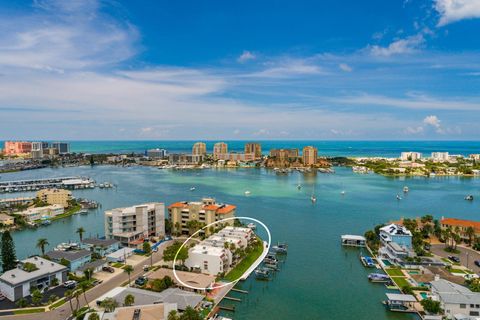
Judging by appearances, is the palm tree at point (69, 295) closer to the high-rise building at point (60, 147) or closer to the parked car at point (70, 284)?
the parked car at point (70, 284)

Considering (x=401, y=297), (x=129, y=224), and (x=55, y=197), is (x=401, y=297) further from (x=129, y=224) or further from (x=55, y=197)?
(x=55, y=197)

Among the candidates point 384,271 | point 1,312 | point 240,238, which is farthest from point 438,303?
point 1,312

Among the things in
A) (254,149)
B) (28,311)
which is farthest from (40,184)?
(254,149)

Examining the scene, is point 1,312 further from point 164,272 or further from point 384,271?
point 384,271

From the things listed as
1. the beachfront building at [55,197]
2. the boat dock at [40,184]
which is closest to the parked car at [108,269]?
the beachfront building at [55,197]

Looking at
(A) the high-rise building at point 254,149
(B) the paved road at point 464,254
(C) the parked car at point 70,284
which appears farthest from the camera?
(A) the high-rise building at point 254,149

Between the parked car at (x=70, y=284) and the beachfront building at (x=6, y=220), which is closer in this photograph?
the parked car at (x=70, y=284)

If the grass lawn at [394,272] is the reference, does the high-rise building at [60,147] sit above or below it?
above
